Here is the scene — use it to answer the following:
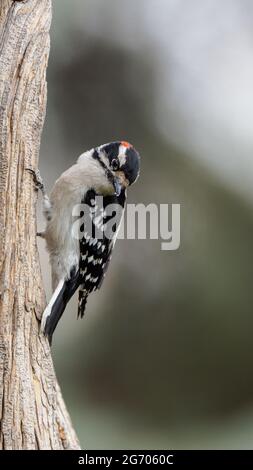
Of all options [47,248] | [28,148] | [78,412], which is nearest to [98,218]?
[47,248]

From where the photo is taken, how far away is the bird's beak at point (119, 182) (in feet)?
12.7

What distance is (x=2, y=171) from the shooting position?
3.16 metres

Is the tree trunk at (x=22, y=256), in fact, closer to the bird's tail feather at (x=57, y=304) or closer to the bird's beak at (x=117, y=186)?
the bird's tail feather at (x=57, y=304)

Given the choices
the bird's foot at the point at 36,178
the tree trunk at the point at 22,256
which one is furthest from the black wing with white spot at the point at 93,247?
the tree trunk at the point at 22,256

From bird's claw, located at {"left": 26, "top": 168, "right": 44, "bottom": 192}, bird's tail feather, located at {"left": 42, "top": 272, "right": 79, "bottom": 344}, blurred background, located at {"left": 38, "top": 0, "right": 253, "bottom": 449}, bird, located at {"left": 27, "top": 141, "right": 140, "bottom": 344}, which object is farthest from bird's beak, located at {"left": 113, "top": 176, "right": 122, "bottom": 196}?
blurred background, located at {"left": 38, "top": 0, "right": 253, "bottom": 449}

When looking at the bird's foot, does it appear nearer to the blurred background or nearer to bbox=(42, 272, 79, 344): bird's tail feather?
bbox=(42, 272, 79, 344): bird's tail feather

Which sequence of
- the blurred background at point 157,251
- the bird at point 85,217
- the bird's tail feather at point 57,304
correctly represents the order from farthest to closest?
the blurred background at point 157,251
the bird at point 85,217
the bird's tail feather at point 57,304

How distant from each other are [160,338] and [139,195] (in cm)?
144

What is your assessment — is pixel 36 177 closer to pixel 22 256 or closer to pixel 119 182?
pixel 22 256

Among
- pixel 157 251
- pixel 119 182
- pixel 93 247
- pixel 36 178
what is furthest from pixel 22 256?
pixel 157 251

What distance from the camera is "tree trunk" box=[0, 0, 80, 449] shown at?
3043 mm

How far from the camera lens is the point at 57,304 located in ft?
11.3
